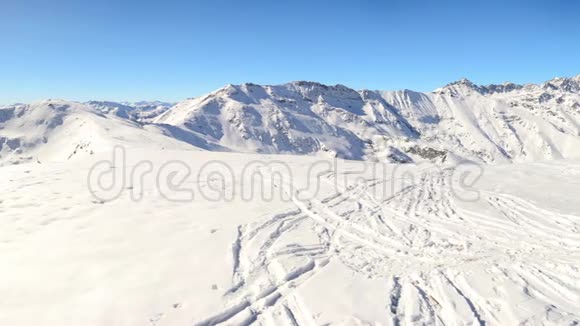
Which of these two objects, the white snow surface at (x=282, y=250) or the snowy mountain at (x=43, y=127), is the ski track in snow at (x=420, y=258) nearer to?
the white snow surface at (x=282, y=250)

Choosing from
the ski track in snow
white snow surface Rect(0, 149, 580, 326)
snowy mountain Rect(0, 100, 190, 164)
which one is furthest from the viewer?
snowy mountain Rect(0, 100, 190, 164)

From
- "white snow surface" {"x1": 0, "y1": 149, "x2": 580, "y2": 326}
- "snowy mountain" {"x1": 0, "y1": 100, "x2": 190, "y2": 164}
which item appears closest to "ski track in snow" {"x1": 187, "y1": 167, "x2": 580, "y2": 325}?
"white snow surface" {"x1": 0, "y1": 149, "x2": 580, "y2": 326}

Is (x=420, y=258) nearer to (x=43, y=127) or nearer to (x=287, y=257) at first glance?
(x=287, y=257)

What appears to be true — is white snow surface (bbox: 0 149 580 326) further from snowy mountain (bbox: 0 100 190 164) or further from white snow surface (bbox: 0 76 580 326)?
snowy mountain (bbox: 0 100 190 164)

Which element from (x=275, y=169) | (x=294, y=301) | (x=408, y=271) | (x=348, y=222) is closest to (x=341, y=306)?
(x=294, y=301)

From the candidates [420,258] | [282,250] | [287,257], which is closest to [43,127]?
[282,250]

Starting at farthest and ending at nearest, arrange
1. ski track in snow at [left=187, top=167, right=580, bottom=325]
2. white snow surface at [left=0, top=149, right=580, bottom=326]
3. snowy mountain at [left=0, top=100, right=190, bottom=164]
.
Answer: snowy mountain at [left=0, top=100, right=190, bottom=164] → ski track in snow at [left=187, top=167, right=580, bottom=325] → white snow surface at [left=0, top=149, right=580, bottom=326]

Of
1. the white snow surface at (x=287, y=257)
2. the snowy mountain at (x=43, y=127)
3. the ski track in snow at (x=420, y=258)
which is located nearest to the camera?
the white snow surface at (x=287, y=257)

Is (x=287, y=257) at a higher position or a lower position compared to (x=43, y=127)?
lower

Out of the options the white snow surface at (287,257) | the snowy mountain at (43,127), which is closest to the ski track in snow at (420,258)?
the white snow surface at (287,257)
